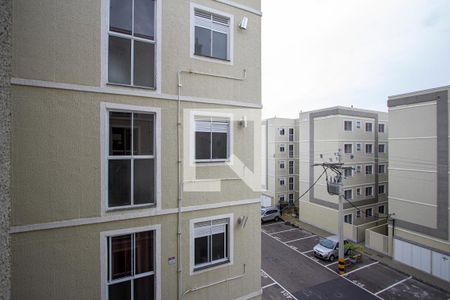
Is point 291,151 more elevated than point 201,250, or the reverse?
point 291,151

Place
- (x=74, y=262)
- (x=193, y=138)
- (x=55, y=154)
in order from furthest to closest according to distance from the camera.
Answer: (x=193, y=138) → (x=74, y=262) → (x=55, y=154)

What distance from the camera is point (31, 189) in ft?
12.0

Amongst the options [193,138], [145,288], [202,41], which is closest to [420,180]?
[193,138]

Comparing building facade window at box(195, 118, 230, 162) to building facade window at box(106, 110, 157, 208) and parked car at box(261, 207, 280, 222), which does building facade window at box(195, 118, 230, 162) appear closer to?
building facade window at box(106, 110, 157, 208)

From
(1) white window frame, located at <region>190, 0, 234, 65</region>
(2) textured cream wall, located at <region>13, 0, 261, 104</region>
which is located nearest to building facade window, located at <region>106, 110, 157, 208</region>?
(2) textured cream wall, located at <region>13, 0, 261, 104</region>

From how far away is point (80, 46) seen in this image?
13.0 feet

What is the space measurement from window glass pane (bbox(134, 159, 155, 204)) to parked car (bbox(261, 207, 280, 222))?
75.7 feet

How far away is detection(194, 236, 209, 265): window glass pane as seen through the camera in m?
5.06

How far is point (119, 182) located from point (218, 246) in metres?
2.69

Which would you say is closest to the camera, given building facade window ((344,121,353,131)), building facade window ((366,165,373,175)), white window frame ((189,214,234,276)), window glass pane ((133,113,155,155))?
window glass pane ((133,113,155,155))

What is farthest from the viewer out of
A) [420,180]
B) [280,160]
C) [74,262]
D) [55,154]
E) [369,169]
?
[280,160]

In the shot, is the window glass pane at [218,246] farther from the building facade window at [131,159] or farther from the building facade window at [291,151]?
the building facade window at [291,151]

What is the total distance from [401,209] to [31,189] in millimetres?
21551

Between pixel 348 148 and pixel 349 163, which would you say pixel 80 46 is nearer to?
pixel 348 148
